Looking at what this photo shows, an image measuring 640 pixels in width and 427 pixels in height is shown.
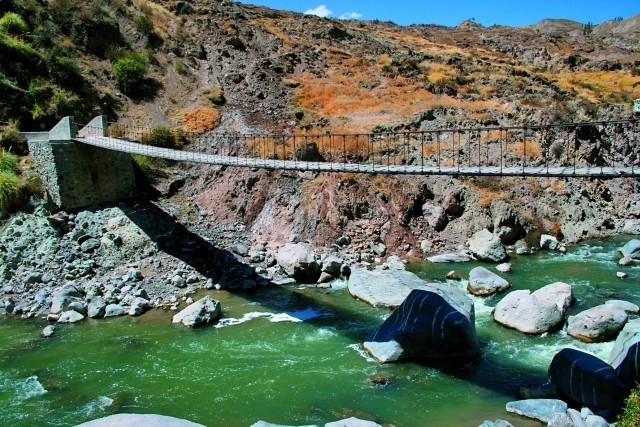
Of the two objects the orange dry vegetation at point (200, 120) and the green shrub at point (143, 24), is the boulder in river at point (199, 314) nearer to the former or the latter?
the orange dry vegetation at point (200, 120)

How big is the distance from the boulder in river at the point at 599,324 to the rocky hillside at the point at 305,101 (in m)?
5.63

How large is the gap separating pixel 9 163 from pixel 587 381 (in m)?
14.6

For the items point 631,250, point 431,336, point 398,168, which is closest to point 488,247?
point 631,250

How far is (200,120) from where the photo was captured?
67.1ft

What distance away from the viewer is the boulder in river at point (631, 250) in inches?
501

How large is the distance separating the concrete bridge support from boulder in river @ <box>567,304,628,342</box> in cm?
1223

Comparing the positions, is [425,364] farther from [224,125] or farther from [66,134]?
[224,125]

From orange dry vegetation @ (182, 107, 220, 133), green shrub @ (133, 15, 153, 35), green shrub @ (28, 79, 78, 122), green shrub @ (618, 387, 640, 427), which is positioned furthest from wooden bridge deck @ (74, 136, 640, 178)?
green shrub @ (133, 15, 153, 35)

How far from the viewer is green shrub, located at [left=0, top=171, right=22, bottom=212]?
13312 millimetres

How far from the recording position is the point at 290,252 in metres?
12.9

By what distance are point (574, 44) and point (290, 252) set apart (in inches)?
1775

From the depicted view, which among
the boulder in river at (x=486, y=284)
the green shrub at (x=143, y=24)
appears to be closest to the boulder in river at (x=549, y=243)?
the boulder in river at (x=486, y=284)

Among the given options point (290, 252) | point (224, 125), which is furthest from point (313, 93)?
point (290, 252)

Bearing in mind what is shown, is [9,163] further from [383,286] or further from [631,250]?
[631,250]
